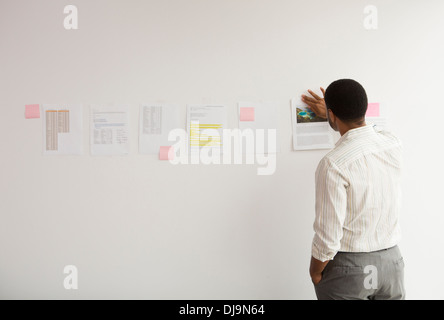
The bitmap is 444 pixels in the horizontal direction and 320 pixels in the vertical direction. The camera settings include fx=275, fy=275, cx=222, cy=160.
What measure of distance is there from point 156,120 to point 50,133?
61 cm

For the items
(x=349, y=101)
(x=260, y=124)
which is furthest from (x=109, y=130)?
(x=349, y=101)

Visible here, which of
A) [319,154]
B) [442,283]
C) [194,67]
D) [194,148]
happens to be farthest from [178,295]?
[442,283]

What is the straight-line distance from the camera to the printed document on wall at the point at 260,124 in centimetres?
150

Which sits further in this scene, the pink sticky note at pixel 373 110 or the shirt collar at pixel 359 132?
the pink sticky note at pixel 373 110

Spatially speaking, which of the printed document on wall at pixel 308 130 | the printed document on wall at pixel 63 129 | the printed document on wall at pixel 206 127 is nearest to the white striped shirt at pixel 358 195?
the printed document on wall at pixel 308 130

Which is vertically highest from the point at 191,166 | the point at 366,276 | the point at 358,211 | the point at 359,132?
the point at 359,132

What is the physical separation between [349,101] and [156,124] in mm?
966

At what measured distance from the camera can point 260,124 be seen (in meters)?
1.50

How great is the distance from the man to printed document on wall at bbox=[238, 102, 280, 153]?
0.44 m

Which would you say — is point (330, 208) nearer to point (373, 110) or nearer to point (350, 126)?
point (350, 126)

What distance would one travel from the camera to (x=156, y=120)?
151 cm

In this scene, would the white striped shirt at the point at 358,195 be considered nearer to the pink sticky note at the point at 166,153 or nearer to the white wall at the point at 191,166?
the white wall at the point at 191,166

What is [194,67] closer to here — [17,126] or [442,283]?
[17,126]

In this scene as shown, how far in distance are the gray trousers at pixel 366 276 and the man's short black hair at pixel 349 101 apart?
0.53 meters
